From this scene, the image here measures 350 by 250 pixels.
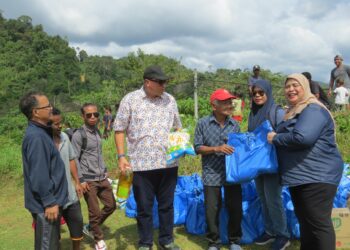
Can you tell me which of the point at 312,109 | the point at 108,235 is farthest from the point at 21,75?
the point at 312,109

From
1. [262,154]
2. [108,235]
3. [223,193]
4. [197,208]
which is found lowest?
[108,235]

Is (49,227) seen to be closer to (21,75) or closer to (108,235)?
(108,235)

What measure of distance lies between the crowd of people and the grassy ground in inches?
11.7

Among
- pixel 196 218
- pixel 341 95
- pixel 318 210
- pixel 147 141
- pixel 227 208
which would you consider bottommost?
pixel 196 218

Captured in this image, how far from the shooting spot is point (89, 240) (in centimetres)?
448

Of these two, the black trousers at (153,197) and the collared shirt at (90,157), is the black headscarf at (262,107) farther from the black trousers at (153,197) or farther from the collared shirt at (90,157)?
the collared shirt at (90,157)

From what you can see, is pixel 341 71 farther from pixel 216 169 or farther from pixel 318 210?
pixel 318 210

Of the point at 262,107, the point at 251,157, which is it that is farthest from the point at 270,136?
the point at 262,107

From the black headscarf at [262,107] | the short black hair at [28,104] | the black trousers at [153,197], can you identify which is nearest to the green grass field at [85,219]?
the black trousers at [153,197]

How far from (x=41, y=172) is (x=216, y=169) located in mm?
1765

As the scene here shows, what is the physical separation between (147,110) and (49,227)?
1.42 metres

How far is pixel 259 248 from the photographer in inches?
154

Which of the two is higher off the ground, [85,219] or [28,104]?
[28,104]

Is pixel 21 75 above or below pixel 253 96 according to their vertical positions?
above
